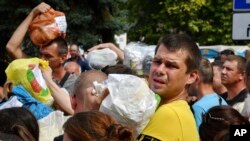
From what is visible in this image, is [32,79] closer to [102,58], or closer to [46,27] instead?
[46,27]

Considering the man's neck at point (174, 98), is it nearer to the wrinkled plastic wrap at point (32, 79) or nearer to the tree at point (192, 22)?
the wrinkled plastic wrap at point (32, 79)

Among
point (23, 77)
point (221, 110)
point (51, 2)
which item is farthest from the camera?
point (51, 2)

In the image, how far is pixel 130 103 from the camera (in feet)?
14.7

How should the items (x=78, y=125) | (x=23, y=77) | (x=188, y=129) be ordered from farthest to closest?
(x=23, y=77) < (x=188, y=129) < (x=78, y=125)

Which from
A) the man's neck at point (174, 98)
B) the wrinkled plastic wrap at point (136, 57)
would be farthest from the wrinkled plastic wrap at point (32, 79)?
the wrinkled plastic wrap at point (136, 57)

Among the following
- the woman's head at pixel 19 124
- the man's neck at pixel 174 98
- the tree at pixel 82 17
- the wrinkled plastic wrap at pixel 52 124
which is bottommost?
the tree at pixel 82 17

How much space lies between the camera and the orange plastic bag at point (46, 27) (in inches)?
287

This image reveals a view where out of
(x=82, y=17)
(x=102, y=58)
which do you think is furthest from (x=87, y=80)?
(x=82, y=17)

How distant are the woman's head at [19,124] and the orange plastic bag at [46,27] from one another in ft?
9.39

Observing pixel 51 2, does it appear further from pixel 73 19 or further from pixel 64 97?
pixel 64 97

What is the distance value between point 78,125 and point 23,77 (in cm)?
215

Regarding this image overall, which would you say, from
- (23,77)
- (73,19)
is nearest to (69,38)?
(73,19)

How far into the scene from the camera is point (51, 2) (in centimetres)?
2075

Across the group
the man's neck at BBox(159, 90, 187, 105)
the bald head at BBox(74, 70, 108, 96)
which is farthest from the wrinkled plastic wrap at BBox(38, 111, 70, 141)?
the man's neck at BBox(159, 90, 187, 105)
